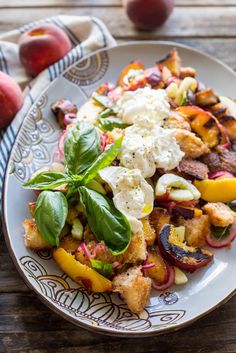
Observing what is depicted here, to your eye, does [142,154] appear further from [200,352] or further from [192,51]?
[192,51]

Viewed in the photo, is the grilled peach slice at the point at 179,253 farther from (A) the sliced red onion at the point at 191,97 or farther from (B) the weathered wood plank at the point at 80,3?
(B) the weathered wood plank at the point at 80,3

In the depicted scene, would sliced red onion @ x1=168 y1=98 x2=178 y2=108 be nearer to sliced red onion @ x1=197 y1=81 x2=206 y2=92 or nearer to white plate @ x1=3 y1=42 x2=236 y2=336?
sliced red onion @ x1=197 y1=81 x2=206 y2=92

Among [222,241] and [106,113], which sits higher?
[106,113]

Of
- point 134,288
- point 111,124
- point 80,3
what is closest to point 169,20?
point 80,3

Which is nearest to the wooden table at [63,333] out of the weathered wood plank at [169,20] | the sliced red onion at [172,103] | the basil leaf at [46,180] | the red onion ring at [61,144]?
the basil leaf at [46,180]

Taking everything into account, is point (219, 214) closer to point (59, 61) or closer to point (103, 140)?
point (103, 140)

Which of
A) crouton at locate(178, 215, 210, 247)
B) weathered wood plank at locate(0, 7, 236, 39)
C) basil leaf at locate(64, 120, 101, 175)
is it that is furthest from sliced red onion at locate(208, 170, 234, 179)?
weathered wood plank at locate(0, 7, 236, 39)
